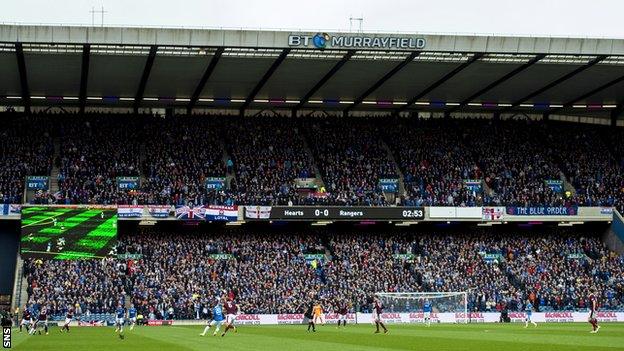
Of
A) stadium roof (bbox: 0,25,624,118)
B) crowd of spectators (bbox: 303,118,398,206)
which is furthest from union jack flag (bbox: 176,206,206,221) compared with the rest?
crowd of spectators (bbox: 303,118,398,206)

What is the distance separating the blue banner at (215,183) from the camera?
69875 mm

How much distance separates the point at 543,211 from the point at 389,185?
11089mm

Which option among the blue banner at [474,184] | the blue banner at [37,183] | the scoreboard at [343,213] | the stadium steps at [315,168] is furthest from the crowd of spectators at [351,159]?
the blue banner at [37,183]

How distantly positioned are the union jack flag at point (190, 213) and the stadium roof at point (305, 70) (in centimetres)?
866

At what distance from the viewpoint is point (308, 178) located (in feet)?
238

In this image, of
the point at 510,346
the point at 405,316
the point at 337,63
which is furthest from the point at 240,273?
the point at 510,346

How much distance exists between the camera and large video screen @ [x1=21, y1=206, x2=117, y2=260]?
61.8m

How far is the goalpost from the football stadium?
0.38 feet

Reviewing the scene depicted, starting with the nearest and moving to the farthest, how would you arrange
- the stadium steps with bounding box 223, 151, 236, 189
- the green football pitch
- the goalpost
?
the green football pitch, the goalpost, the stadium steps with bounding box 223, 151, 236, 189

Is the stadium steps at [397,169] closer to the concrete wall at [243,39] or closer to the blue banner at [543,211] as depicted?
the blue banner at [543,211]

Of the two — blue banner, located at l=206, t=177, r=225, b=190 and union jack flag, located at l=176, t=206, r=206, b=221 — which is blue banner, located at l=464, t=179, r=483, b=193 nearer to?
blue banner, located at l=206, t=177, r=225, b=190

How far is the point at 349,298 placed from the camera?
205ft

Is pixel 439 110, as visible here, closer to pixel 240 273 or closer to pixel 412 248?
pixel 412 248

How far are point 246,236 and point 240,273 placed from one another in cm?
571
